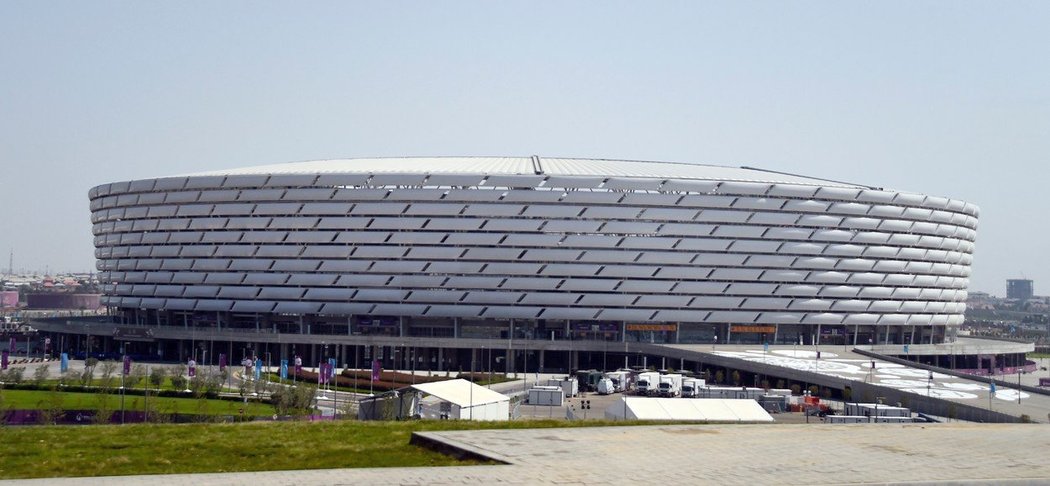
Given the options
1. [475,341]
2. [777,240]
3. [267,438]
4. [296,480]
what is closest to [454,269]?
[475,341]

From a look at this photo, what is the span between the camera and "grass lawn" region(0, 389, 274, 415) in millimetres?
58500

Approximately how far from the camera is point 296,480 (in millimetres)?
23156

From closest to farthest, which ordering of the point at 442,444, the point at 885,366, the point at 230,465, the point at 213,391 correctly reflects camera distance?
the point at 230,465, the point at 442,444, the point at 213,391, the point at 885,366

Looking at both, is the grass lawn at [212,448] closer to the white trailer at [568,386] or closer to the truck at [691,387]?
the truck at [691,387]

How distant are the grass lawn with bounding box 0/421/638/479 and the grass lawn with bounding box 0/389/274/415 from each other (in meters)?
24.9

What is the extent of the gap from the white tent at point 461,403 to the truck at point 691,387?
1057 inches

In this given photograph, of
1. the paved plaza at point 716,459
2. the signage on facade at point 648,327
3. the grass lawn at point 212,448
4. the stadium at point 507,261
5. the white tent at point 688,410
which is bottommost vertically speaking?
the white tent at point 688,410

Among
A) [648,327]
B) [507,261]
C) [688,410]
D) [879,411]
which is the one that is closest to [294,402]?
[688,410]

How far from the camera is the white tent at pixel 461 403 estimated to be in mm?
43969

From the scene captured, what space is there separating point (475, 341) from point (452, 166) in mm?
20159

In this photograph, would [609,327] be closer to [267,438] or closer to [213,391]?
[213,391]

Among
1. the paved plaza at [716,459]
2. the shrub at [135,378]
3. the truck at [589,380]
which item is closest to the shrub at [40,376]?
the shrub at [135,378]

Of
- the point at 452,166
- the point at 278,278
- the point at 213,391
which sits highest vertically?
the point at 452,166

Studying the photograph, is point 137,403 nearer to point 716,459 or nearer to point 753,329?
point 716,459
